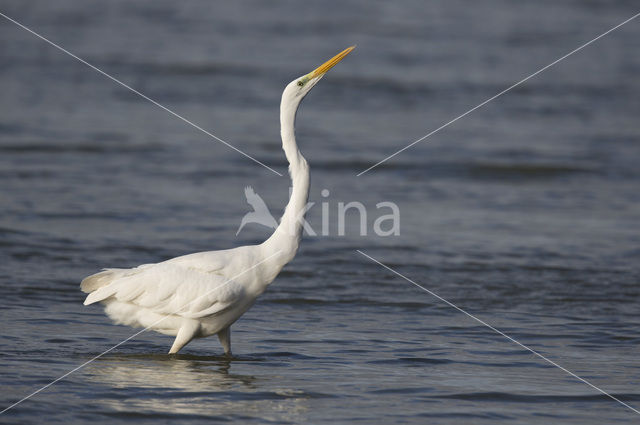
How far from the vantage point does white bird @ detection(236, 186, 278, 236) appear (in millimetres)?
11477

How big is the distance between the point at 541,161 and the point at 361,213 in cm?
424

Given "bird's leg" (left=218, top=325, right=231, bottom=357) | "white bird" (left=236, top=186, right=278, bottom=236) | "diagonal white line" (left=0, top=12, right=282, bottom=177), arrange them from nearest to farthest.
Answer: "bird's leg" (left=218, top=325, right=231, bottom=357) → "white bird" (left=236, top=186, right=278, bottom=236) → "diagonal white line" (left=0, top=12, right=282, bottom=177)

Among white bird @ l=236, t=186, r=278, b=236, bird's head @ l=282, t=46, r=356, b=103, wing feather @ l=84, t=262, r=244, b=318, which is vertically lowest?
wing feather @ l=84, t=262, r=244, b=318

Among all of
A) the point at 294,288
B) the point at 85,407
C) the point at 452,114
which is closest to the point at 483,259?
the point at 294,288

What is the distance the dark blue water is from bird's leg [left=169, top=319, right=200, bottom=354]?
0.62 ft

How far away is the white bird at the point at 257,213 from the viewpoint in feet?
37.7

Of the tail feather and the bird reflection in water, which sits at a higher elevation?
the tail feather

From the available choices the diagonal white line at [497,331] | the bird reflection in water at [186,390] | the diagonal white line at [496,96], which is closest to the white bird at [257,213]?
the diagonal white line at [497,331]

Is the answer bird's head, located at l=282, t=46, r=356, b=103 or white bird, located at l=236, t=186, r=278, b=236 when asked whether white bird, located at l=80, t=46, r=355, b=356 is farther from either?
white bird, located at l=236, t=186, r=278, b=236

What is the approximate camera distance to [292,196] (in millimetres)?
6672

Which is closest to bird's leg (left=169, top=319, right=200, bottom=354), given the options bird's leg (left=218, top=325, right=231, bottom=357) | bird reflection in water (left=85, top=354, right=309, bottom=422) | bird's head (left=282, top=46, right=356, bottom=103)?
bird reflection in water (left=85, top=354, right=309, bottom=422)

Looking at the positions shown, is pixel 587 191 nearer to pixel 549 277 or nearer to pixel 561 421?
pixel 549 277

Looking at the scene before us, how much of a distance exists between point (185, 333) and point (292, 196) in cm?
125

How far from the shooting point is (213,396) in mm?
6008
